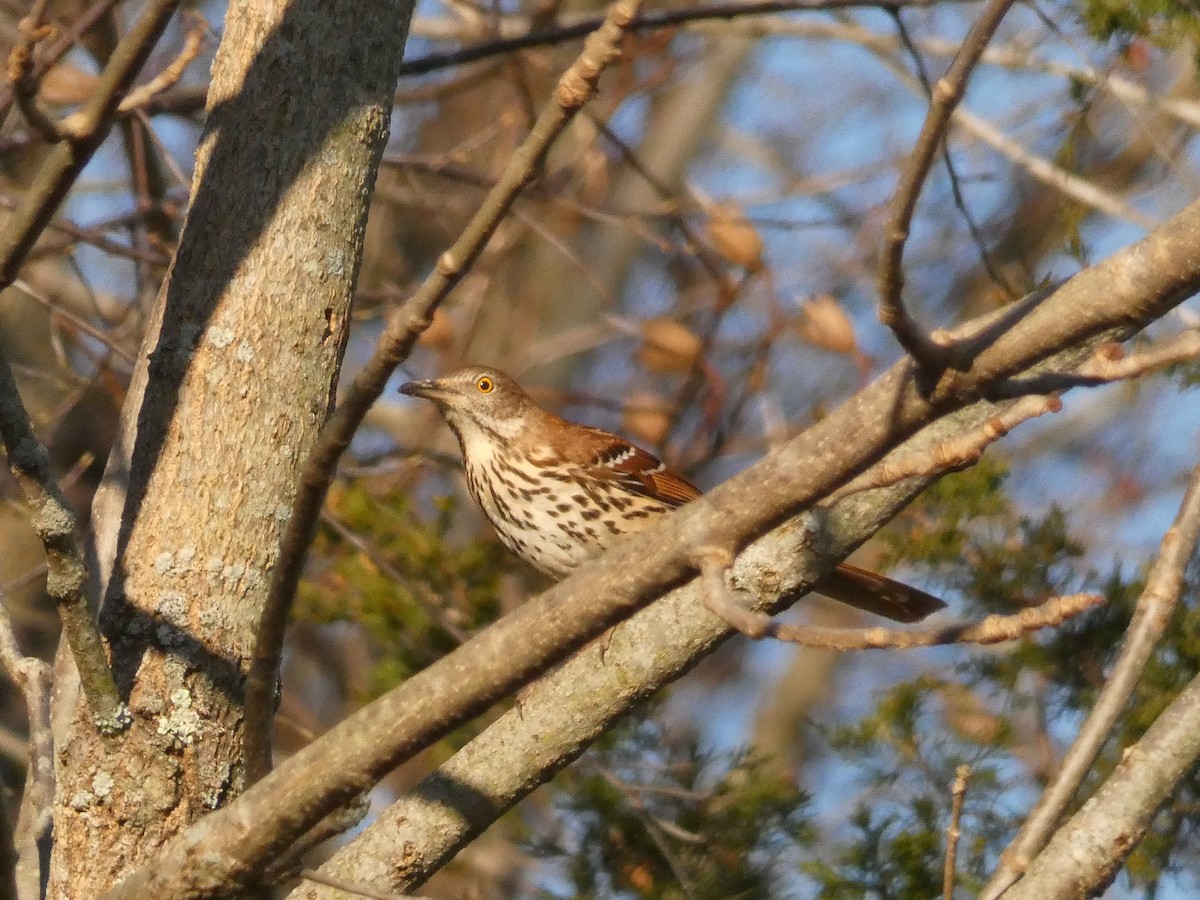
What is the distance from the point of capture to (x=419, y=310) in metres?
1.86

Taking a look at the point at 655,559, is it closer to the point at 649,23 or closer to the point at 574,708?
the point at 574,708

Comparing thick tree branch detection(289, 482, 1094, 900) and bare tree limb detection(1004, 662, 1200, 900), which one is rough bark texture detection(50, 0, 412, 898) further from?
bare tree limb detection(1004, 662, 1200, 900)

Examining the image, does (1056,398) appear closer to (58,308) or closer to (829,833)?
(58,308)

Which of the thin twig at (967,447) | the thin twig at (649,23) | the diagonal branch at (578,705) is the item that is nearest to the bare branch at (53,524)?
the diagonal branch at (578,705)

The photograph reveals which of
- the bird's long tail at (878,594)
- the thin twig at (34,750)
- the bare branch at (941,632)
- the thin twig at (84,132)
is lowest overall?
the bare branch at (941,632)

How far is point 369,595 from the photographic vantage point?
4.91m

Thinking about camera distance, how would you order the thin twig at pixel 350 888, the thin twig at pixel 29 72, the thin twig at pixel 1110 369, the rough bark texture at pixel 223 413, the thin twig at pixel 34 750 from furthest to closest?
the rough bark texture at pixel 223 413 → the thin twig at pixel 34 750 → the thin twig at pixel 350 888 → the thin twig at pixel 29 72 → the thin twig at pixel 1110 369

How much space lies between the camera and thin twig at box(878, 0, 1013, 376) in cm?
159

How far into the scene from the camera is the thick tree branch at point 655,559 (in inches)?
64.7

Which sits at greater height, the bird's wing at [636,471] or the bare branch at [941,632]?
the bird's wing at [636,471]

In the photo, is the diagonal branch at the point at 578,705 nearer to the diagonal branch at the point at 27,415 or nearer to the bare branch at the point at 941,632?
the diagonal branch at the point at 27,415

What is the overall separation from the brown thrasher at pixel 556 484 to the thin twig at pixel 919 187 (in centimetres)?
246

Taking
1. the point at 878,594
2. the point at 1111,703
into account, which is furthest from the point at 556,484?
the point at 1111,703

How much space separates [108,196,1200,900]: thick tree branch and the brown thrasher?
223 centimetres
